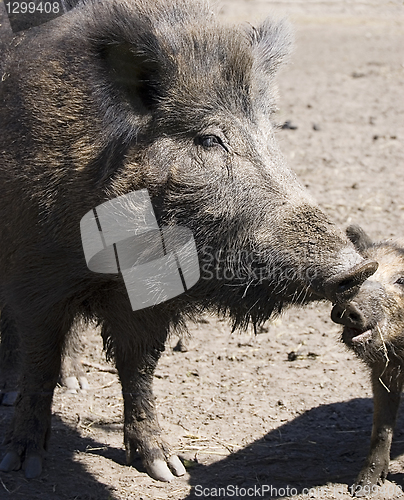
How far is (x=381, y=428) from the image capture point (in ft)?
13.9

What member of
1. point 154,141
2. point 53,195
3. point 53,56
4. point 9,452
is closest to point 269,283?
point 154,141

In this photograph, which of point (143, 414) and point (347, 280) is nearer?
point (347, 280)

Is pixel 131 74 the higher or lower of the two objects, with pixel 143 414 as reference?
higher

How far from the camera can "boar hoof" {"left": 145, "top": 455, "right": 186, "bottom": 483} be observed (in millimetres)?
4129

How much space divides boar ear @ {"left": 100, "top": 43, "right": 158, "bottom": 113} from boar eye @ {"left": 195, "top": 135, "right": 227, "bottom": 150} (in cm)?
25

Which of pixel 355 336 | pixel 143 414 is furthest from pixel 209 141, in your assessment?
pixel 143 414

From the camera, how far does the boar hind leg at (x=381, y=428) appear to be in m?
4.12

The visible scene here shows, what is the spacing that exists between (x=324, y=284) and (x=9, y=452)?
6.28 ft

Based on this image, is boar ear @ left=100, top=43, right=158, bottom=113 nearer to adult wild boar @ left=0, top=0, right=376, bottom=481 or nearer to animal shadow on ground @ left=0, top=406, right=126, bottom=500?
adult wild boar @ left=0, top=0, right=376, bottom=481

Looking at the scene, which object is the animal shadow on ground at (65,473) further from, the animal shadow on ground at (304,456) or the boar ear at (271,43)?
the boar ear at (271,43)

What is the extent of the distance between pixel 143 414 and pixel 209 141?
167cm

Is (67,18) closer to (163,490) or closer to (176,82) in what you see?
(176,82)

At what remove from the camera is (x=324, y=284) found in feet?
9.74

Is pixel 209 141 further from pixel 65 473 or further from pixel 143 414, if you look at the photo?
pixel 65 473
